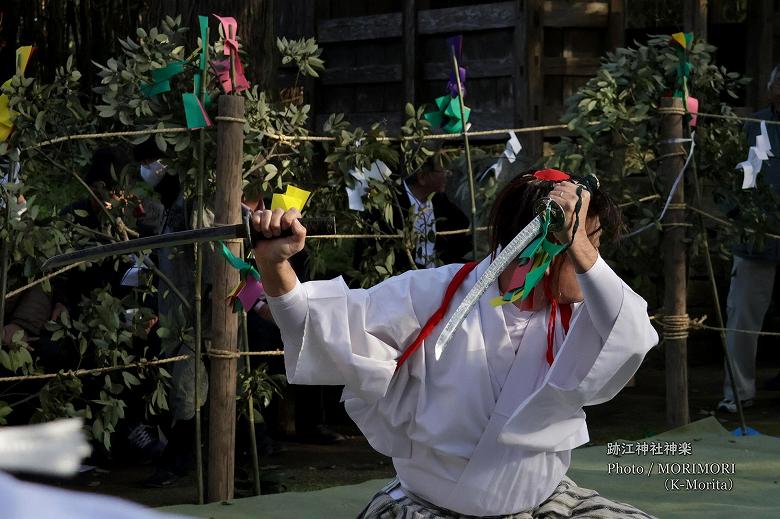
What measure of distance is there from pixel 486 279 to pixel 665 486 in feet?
9.08

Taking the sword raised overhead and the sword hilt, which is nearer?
the sword raised overhead

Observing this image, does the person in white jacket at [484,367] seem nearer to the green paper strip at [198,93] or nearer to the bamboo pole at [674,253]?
the green paper strip at [198,93]

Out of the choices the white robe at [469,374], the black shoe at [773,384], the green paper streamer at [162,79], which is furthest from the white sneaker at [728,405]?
the white robe at [469,374]

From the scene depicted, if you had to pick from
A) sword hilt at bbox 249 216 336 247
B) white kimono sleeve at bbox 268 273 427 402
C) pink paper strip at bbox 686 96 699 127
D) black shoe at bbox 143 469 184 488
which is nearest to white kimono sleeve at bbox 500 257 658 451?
white kimono sleeve at bbox 268 273 427 402

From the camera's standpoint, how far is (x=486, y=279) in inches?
88.1

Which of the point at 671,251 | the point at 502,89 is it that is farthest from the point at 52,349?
the point at 502,89

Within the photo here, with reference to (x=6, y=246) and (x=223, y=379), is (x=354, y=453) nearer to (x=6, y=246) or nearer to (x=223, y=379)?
(x=223, y=379)

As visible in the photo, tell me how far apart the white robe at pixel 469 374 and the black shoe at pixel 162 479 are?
7.47 ft

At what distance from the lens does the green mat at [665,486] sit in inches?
166

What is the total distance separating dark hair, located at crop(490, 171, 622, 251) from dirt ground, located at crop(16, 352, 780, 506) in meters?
2.22

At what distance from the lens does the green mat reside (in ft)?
13.8

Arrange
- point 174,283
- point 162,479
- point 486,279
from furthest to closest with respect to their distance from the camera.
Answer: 1. point 162,479
2. point 174,283
3. point 486,279

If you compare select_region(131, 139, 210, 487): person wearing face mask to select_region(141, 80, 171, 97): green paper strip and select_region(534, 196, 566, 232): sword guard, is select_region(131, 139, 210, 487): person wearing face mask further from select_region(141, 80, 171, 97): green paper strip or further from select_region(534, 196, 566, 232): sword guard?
select_region(534, 196, 566, 232): sword guard

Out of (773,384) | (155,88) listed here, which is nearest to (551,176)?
(155,88)
